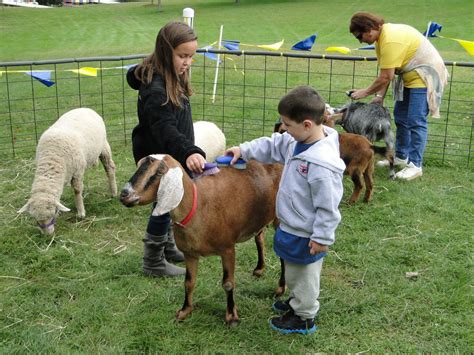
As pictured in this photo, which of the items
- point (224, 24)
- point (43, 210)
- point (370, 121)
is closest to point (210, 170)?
point (43, 210)

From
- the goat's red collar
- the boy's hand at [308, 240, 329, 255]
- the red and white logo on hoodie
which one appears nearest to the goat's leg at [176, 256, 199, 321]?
the goat's red collar

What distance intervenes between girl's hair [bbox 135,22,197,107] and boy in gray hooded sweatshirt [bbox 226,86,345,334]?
691 mm

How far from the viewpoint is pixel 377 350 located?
360 cm

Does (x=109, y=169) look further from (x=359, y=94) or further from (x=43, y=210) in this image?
(x=359, y=94)

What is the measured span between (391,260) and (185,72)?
246 cm

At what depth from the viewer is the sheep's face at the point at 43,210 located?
5285 millimetres

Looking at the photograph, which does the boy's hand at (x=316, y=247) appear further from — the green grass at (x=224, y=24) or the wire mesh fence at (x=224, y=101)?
the green grass at (x=224, y=24)

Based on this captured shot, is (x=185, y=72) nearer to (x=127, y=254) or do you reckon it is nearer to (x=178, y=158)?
(x=178, y=158)

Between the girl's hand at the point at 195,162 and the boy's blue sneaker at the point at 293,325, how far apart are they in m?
1.21

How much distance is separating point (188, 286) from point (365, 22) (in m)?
3.85

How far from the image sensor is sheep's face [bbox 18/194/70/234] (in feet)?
17.3

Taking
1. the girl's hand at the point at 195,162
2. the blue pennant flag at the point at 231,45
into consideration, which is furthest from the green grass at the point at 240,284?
the blue pennant flag at the point at 231,45

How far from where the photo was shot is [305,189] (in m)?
3.27

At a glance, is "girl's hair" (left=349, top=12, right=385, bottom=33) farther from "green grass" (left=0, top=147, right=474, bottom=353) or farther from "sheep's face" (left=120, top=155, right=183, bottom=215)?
"sheep's face" (left=120, top=155, right=183, bottom=215)
